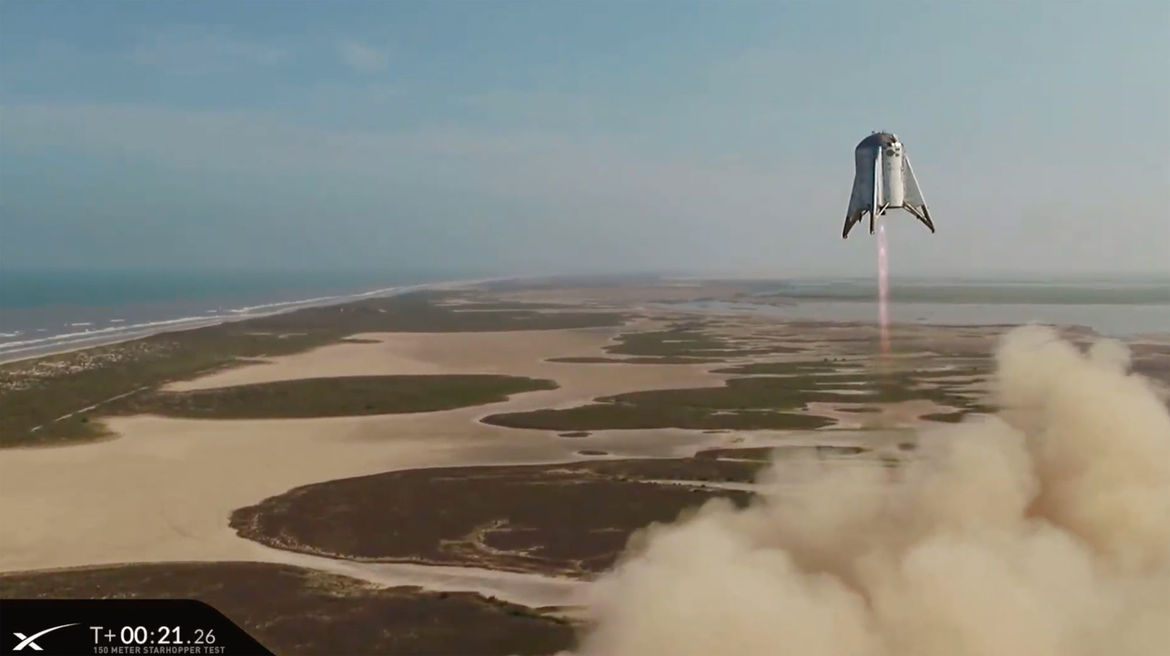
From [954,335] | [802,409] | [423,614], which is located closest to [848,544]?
[423,614]

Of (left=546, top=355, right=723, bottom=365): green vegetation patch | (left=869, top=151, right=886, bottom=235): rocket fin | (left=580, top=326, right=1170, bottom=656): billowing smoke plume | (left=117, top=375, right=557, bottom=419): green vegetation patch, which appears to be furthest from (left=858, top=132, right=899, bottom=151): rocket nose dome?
(left=546, top=355, right=723, bottom=365): green vegetation patch

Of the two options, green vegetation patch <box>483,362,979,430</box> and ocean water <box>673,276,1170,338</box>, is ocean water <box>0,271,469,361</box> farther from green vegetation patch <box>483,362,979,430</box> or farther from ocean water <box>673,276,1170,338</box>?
ocean water <box>673,276,1170,338</box>

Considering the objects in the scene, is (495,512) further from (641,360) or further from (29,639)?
(641,360)

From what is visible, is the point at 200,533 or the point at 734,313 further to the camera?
the point at 734,313

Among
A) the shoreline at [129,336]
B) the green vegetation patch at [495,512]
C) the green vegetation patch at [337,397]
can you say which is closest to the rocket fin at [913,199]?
the green vegetation patch at [495,512]

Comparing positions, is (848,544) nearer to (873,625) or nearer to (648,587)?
(873,625)
